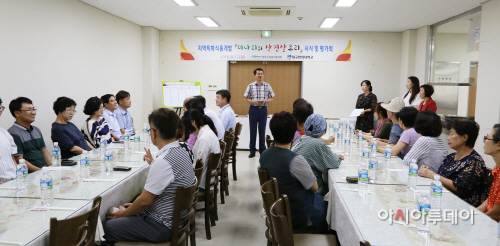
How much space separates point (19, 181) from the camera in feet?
7.84

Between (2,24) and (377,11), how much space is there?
559 centimetres

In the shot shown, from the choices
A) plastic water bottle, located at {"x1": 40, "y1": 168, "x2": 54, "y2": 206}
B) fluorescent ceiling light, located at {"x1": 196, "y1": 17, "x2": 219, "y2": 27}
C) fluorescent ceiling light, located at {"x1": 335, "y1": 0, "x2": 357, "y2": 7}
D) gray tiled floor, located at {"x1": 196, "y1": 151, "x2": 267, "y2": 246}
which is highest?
fluorescent ceiling light, located at {"x1": 196, "y1": 17, "x2": 219, "y2": 27}

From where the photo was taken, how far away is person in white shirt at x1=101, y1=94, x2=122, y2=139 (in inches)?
193

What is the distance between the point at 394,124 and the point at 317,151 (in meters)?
1.66

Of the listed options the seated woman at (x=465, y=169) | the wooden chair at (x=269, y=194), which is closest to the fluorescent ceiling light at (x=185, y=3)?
the wooden chair at (x=269, y=194)

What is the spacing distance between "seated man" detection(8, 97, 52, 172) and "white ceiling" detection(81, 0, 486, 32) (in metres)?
2.82

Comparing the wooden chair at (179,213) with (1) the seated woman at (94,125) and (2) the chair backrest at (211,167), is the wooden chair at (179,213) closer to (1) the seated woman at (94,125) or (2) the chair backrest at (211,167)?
(2) the chair backrest at (211,167)

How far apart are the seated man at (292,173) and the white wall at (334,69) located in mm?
6070

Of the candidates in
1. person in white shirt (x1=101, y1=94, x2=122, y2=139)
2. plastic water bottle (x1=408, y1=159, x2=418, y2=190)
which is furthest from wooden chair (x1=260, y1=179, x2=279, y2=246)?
person in white shirt (x1=101, y1=94, x2=122, y2=139)

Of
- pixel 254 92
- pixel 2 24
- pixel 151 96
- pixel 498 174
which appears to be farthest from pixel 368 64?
pixel 2 24

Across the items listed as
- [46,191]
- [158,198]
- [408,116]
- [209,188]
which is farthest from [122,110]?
[408,116]

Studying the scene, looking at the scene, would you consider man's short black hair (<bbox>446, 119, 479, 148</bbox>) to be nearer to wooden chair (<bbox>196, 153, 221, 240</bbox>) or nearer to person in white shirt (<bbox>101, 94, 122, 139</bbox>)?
wooden chair (<bbox>196, 153, 221, 240</bbox>)

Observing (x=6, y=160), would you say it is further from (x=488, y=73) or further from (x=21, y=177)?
(x=488, y=73)

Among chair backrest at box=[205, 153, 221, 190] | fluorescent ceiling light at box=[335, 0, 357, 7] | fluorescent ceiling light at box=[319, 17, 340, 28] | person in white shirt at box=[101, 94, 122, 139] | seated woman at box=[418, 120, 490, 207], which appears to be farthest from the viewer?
fluorescent ceiling light at box=[319, 17, 340, 28]
